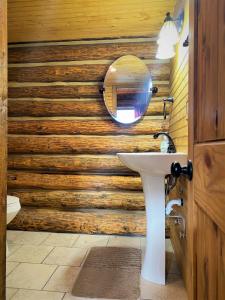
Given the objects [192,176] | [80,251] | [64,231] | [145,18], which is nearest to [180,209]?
[80,251]

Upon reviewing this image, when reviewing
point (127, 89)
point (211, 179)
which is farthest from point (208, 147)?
point (127, 89)

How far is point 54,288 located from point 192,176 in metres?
1.50

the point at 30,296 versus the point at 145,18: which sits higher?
the point at 145,18

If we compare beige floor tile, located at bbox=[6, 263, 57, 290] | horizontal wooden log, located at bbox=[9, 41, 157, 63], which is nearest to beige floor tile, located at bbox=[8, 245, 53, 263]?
beige floor tile, located at bbox=[6, 263, 57, 290]

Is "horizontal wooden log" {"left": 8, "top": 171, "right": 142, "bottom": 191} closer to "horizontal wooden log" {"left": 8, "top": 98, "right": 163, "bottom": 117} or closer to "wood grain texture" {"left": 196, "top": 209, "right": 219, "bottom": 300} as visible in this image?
"horizontal wooden log" {"left": 8, "top": 98, "right": 163, "bottom": 117}

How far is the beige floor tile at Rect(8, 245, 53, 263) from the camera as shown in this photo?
2295 millimetres

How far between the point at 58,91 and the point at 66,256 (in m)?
1.93

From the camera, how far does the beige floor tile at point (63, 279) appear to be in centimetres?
183

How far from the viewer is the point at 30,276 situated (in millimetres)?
1993

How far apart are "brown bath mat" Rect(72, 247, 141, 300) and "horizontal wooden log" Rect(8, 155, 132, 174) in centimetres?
94

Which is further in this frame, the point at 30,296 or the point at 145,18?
the point at 145,18

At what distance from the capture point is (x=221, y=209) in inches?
22.5

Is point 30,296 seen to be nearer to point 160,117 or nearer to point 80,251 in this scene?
point 80,251

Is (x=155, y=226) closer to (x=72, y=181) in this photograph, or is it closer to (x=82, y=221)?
(x=82, y=221)
